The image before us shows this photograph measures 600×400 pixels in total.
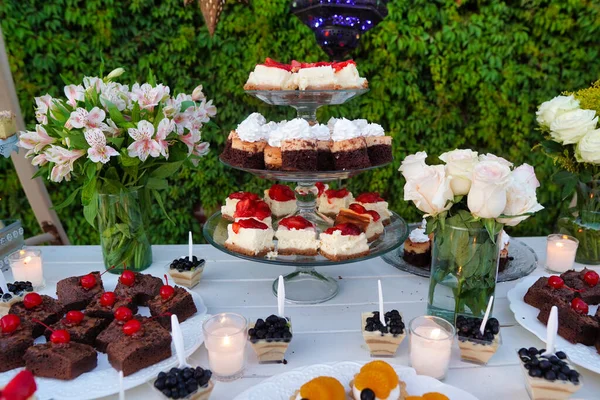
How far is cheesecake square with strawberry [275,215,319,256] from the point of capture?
172cm

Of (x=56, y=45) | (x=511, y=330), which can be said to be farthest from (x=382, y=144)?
(x=56, y=45)

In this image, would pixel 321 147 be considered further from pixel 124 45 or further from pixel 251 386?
pixel 124 45

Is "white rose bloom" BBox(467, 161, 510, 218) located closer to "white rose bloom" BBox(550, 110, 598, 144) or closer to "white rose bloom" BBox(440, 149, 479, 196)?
"white rose bloom" BBox(440, 149, 479, 196)

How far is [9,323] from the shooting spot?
4.46ft

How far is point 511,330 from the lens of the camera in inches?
61.6

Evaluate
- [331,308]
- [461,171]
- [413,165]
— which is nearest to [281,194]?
[331,308]

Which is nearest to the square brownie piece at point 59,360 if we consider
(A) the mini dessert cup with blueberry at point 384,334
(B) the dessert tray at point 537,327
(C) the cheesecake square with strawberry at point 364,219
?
(A) the mini dessert cup with blueberry at point 384,334

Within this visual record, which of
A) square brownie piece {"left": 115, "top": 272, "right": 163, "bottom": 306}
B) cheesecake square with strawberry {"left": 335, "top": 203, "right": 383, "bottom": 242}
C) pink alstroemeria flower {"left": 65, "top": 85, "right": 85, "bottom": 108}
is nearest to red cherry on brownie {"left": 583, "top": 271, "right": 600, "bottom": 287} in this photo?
cheesecake square with strawberry {"left": 335, "top": 203, "right": 383, "bottom": 242}

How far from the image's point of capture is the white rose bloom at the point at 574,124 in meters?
1.86

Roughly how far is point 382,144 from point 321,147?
0.31m

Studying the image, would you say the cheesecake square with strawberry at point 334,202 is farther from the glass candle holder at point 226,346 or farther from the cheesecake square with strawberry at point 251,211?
the glass candle holder at point 226,346

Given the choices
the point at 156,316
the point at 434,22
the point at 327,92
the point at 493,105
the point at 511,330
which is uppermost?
the point at 434,22

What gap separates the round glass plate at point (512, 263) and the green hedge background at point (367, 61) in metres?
1.66

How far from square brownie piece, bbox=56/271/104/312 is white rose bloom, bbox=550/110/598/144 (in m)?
1.91
